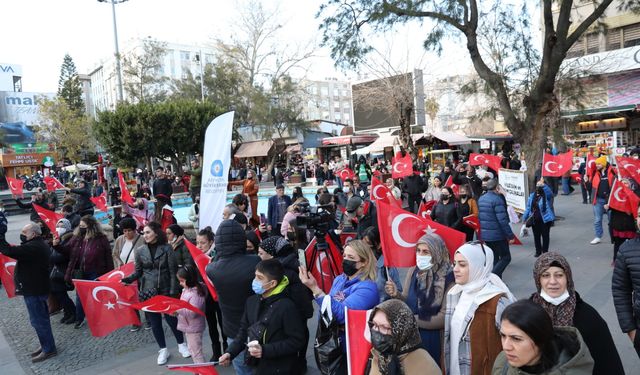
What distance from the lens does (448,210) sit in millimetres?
7324

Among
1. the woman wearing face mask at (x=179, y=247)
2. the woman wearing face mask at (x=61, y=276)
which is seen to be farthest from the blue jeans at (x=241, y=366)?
the woman wearing face mask at (x=61, y=276)

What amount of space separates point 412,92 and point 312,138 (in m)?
16.6

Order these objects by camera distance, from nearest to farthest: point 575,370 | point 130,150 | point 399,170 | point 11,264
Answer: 1. point 575,370
2. point 11,264
3. point 399,170
4. point 130,150

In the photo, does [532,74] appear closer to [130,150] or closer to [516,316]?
[516,316]

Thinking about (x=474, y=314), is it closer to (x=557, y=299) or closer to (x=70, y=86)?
(x=557, y=299)

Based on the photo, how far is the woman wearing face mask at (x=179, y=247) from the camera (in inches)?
206

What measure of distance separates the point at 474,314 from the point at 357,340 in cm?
75

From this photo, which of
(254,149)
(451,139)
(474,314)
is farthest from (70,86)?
(474,314)

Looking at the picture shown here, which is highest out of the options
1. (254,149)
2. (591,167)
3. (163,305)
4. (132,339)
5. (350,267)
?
(254,149)

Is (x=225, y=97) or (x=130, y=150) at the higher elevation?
(x=225, y=97)

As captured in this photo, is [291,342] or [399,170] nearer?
[291,342]

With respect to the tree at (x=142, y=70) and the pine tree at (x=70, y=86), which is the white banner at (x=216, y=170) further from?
the pine tree at (x=70, y=86)

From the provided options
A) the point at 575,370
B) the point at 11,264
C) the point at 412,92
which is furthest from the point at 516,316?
the point at 412,92

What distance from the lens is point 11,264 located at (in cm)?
676
